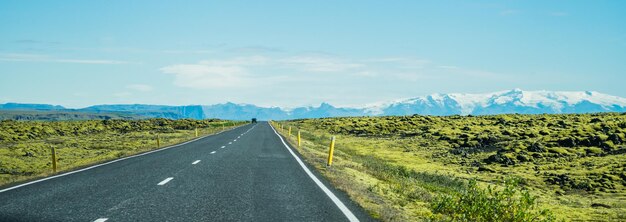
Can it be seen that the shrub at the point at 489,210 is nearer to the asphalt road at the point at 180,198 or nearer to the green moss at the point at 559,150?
the asphalt road at the point at 180,198

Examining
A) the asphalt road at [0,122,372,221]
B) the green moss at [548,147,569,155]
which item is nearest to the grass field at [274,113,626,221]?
the green moss at [548,147,569,155]

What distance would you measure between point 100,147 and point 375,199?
35.2 metres

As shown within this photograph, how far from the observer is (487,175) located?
24.6 meters

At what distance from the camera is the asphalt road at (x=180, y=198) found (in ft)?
25.5

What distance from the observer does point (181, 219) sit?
744 centimetres

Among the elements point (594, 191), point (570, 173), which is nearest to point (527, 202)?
point (594, 191)

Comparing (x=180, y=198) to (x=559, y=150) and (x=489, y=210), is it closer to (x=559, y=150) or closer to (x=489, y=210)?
(x=489, y=210)

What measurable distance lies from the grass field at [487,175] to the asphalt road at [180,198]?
1.04 meters

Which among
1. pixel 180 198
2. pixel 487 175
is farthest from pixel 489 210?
pixel 487 175

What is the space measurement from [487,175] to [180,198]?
19188 millimetres

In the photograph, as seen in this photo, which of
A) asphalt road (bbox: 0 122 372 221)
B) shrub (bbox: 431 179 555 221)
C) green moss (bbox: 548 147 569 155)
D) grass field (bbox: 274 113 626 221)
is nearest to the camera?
asphalt road (bbox: 0 122 372 221)

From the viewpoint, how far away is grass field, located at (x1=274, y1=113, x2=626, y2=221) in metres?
9.12

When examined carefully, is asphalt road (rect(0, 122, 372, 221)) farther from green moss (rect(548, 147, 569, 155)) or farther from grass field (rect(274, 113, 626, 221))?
green moss (rect(548, 147, 569, 155))

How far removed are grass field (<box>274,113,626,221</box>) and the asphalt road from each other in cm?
104
